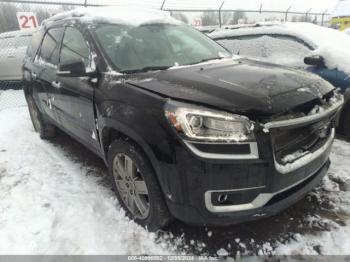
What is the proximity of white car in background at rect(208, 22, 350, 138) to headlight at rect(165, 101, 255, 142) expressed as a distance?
8.55 feet

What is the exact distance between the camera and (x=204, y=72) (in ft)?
8.29

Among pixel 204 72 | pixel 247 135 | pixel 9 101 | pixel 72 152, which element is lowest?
pixel 9 101

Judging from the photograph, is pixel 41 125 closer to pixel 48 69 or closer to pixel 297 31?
pixel 48 69

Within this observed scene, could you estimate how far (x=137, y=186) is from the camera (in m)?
2.49

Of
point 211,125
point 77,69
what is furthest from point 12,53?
point 211,125

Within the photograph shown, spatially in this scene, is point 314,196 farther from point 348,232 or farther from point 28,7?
point 28,7

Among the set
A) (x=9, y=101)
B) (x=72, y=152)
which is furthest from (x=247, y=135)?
(x=9, y=101)

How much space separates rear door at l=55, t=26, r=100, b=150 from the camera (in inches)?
114

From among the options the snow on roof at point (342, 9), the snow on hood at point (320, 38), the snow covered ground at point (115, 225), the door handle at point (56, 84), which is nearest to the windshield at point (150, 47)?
the door handle at point (56, 84)

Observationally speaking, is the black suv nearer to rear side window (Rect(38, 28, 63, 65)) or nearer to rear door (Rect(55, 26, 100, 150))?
rear door (Rect(55, 26, 100, 150))

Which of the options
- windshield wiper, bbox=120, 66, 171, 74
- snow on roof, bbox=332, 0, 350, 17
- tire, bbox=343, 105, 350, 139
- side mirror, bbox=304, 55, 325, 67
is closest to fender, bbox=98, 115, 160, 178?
windshield wiper, bbox=120, 66, 171, 74

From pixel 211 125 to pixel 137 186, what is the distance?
3.00 feet

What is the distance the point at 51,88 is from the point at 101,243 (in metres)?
2.20

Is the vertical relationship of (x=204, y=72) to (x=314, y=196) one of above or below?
above
